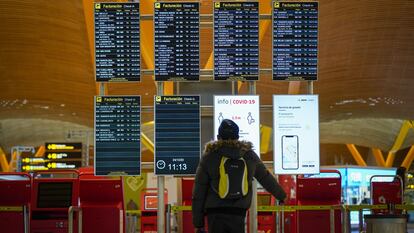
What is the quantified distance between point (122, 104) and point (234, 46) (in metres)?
1.79

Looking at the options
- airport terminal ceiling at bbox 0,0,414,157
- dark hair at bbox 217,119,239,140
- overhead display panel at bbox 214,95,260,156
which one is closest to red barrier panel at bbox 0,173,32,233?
overhead display panel at bbox 214,95,260,156

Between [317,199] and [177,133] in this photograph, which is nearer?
[177,133]

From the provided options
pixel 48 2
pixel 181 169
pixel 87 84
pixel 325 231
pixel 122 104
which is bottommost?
pixel 325 231

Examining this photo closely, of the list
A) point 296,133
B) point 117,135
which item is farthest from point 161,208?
point 296,133

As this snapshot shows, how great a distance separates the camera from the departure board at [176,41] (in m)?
10.4

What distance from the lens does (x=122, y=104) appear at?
10.5 m

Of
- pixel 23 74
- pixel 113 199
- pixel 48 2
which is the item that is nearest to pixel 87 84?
pixel 23 74

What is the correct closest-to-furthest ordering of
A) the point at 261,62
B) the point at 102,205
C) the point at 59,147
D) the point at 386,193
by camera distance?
1. the point at 102,205
2. the point at 386,193
3. the point at 261,62
4. the point at 59,147

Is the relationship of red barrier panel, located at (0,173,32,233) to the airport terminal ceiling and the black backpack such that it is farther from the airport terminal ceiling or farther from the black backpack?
the airport terminal ceiling

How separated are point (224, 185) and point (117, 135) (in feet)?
13.5

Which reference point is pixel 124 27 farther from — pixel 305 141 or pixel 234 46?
pixel 305 141

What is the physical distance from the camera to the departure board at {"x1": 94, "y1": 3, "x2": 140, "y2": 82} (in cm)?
1042

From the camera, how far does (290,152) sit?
1034 centimetres

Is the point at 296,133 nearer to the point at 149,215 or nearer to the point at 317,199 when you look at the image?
the point at 317,199
